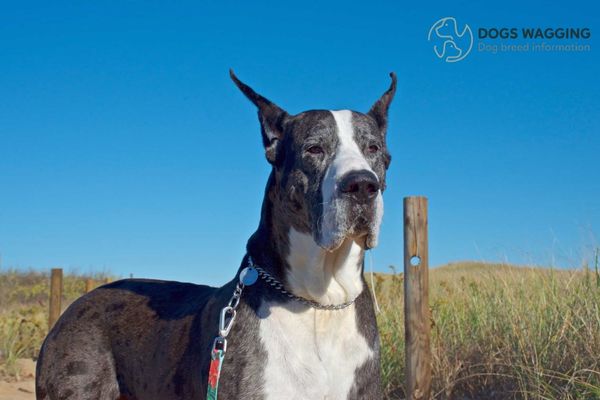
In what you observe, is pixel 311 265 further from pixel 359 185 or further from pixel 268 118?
pixel 268 118

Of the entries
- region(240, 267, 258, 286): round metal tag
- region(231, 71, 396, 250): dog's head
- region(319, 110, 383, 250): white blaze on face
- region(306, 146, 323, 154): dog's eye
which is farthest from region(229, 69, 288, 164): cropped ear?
region(240, 267, 258, 286): round metal tag

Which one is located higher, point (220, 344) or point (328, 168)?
point (328, 168)

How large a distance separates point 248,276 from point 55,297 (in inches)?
311

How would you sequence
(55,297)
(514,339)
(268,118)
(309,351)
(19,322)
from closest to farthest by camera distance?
(309,351) < (268,118) < (514,339) < (55,297) < (19,322)

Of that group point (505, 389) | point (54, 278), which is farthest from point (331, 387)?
point (54, 278)

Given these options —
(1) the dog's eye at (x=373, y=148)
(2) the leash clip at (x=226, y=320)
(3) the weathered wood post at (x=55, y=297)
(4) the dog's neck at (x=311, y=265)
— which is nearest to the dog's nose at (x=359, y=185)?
(4) the dog's neck at (x=311, y=265)

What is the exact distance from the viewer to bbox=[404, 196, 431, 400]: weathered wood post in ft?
20.6

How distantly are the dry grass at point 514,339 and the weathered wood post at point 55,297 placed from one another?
4.88 metres

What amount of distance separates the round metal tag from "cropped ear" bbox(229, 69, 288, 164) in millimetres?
541

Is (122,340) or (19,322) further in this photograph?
(19,322)

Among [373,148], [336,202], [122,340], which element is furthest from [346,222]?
[122,340]

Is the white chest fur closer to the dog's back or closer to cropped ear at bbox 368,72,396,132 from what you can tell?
the dog's back

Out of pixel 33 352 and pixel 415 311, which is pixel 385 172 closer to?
pixel 415 311

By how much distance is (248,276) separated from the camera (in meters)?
3.31
